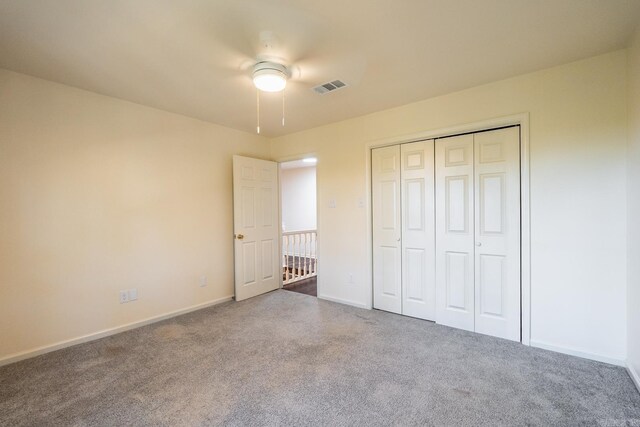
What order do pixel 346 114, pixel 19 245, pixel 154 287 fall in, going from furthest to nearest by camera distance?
pixel 346 114 < pixel 154 287 < pixel 19 245

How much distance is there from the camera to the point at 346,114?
3.60 metres

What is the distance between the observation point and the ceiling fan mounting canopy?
7.34ft

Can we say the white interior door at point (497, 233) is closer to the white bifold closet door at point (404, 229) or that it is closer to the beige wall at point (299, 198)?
the white bifold closet door at point (404, 229)

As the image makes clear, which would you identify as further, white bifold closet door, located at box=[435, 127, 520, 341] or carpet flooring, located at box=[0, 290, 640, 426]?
white bifold closet door, located at box=[435, 127, 520, 341]

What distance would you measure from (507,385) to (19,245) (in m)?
4.05

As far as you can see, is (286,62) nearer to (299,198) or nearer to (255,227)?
(255,227)

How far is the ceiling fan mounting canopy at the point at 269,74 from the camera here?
88.1 inches

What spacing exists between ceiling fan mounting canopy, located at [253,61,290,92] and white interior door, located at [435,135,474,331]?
1.82m

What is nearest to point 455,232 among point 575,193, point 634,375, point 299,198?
point 575,193

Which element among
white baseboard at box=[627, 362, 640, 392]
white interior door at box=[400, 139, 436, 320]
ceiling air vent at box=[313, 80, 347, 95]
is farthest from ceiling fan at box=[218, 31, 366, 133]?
white baseboard at box=[627, 362, 640, 392]

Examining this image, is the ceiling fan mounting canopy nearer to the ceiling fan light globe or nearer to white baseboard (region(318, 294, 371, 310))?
the ceiling fan light globe

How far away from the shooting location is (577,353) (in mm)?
2371

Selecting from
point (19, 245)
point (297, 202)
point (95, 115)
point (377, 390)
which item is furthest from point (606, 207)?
point (297, 202)

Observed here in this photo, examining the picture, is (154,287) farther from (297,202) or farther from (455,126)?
(297,202)
